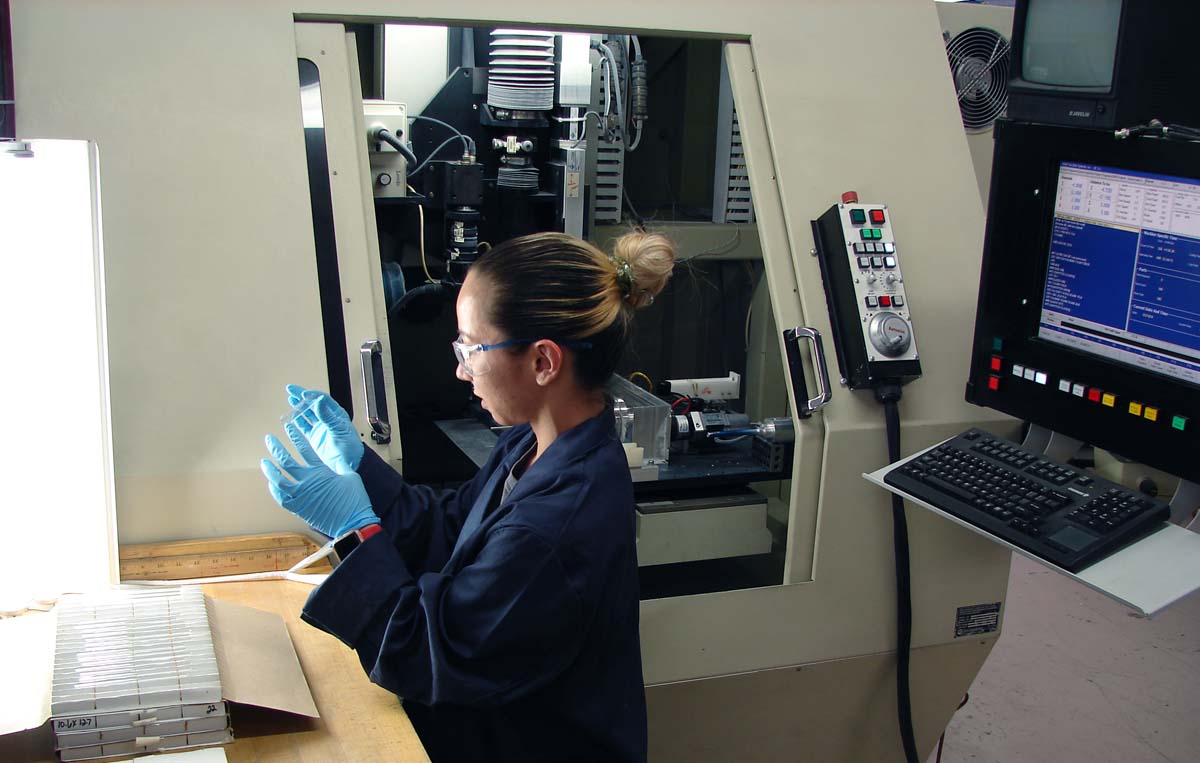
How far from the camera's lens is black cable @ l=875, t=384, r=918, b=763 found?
188 centimetres

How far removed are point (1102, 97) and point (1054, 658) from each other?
6.36 ft

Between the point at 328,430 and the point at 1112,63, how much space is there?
1.41 meters

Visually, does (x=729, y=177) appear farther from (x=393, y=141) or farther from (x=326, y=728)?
(x=326, y=728)

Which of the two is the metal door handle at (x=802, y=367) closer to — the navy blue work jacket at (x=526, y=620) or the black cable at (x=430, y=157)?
the navy blue work jacket at (x=526, y=620)

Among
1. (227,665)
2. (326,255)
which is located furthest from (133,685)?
(326,255)

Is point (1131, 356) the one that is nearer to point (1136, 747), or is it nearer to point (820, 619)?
point (820, 619)

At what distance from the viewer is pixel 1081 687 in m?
2.95

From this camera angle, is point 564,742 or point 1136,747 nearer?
point 564,742

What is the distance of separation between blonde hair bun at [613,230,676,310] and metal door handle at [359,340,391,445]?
1.44 ft

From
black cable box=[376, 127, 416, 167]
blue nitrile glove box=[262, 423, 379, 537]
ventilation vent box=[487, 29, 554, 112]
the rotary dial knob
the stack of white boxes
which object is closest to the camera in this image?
the stack of white boxes

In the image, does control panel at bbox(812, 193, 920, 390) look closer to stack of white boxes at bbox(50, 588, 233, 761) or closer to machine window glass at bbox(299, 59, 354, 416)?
machine window glass at bbox(299, 59, 354, 416)

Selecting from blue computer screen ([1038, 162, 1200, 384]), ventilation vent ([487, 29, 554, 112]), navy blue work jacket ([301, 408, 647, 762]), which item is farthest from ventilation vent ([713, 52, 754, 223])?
navy blue work jacket ([301, 408, 647, 762])

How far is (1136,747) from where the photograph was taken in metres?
2.68

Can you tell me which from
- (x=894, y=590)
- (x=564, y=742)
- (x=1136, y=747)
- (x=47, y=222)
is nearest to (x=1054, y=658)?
(x=1136, y=747)
